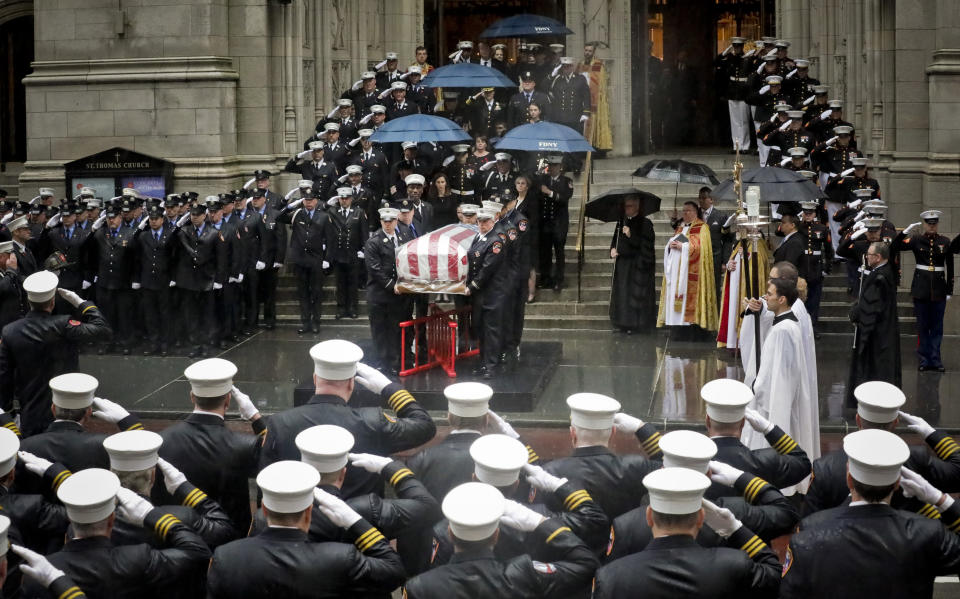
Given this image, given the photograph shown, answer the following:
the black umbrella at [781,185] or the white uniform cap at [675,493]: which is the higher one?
the black umbrella at [781,185]

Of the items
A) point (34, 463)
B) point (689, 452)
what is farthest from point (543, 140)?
point (689, 452)

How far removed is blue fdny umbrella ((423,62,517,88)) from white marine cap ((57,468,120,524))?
48.5ft

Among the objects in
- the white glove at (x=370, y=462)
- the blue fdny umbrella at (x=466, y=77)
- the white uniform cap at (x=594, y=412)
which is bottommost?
the white glove at (x=370, y=462)

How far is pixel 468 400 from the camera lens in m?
6.91

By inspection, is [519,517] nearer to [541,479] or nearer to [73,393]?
[541,479]

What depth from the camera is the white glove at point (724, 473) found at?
247 inches

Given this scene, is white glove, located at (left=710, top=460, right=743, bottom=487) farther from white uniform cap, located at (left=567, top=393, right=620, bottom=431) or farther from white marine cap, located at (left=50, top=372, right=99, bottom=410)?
white marine cap, located at (left=50, top=372, right=99, bottom=410)

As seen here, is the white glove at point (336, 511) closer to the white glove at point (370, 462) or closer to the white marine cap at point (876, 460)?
the white glove at point (370, 462)

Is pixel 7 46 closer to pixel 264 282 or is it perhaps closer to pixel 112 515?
pixel 264 282

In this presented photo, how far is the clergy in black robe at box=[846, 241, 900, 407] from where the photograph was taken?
13.4 metres

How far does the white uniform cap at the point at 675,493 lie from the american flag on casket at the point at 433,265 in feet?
29.2

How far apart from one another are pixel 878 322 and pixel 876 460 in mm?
8054

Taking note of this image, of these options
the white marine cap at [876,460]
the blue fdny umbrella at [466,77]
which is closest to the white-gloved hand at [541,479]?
the white marine cap at [876,460]

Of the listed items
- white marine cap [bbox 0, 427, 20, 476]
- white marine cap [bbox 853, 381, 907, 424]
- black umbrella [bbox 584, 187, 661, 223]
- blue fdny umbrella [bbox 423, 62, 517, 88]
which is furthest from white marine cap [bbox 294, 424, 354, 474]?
blue fdny umbrella [bbox 423, 62, 517, 88]
